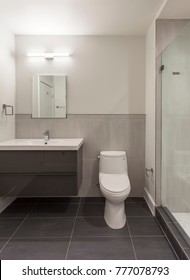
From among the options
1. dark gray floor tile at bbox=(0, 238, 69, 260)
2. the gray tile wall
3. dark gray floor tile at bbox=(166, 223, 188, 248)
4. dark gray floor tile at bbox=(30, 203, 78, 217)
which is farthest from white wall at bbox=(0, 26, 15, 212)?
dark gray floor tile at bbox=(166, 223, 188, 248)

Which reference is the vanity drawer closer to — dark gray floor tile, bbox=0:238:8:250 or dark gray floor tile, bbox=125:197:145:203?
dark gray floor tile, bbox=0:238:8:250

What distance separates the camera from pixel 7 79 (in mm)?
2750

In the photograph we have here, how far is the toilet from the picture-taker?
7.34ft

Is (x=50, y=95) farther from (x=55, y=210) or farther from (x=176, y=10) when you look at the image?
(x=176, y=10)

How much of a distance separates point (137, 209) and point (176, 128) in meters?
1.08

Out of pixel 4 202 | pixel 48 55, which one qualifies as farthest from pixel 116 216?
pixel 48 55

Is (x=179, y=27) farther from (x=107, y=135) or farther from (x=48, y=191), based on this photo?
(x=48, y=191)

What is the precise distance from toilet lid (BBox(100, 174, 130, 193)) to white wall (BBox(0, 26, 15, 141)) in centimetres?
128

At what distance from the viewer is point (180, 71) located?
2.33 m

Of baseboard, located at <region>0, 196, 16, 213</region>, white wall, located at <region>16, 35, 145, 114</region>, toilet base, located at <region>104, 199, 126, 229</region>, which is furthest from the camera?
white wall, located at <region>16, 35, 145, 114</region>

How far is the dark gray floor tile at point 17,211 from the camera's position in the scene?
8.56ft

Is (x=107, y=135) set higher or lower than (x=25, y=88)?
lower
